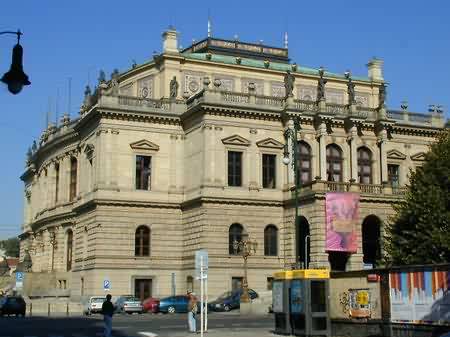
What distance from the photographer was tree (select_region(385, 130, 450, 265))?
45.1 m

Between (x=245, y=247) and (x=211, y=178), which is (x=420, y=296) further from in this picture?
(x=211, y=178)

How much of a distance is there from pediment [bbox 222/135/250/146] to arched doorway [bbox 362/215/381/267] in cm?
1202

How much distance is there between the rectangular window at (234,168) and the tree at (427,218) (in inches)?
673

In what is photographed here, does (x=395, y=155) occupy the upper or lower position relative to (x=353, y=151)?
upper

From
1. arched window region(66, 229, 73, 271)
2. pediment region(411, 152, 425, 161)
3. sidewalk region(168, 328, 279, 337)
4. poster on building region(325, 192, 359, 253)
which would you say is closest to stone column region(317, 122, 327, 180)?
poster on building region(325, 192, 359, 253)

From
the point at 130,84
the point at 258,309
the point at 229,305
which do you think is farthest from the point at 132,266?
the point at 130,84

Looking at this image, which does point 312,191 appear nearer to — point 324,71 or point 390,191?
point 390,191

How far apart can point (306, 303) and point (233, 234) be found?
32421 mm

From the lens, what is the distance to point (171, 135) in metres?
64.3

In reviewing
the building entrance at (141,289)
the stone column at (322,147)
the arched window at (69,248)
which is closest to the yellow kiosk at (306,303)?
the building entrance at (141,289)

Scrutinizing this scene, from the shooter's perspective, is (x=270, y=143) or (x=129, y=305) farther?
(x=270, y=143)

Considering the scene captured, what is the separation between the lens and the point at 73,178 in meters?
73.4

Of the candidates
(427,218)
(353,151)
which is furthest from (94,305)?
(353,151)

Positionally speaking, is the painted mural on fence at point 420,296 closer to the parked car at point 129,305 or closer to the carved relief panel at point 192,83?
the parked car at point 129,305
